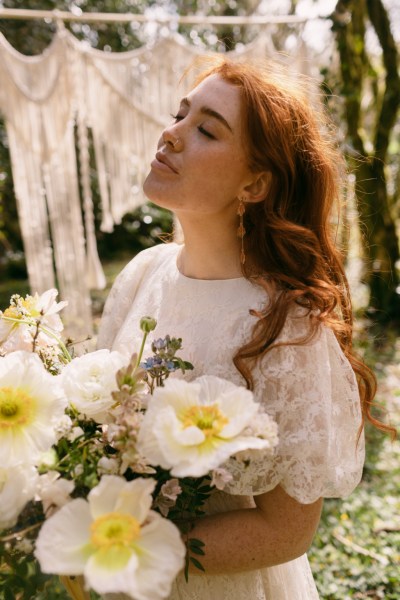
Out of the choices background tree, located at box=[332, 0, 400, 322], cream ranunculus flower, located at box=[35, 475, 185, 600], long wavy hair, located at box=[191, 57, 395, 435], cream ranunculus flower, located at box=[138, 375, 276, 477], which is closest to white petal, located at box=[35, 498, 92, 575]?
cream ranunculus flower, located at box=[35, 475, 185, 600]

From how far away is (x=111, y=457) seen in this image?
754mm

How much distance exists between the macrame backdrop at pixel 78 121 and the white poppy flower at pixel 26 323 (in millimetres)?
2551

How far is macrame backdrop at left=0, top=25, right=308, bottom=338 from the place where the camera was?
3.18 m

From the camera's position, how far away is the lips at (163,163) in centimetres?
118

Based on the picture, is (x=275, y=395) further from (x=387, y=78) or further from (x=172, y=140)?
(x=387, y=78)

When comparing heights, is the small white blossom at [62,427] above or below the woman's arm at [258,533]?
above

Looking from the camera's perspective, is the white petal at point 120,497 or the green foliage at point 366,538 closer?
the white petal at point 120,497

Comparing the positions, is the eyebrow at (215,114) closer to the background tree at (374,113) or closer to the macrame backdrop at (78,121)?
the macrame backdrop at (78,121)

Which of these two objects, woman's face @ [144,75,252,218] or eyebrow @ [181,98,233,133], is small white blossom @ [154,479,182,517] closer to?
woman's face @ [144,75,252,218]

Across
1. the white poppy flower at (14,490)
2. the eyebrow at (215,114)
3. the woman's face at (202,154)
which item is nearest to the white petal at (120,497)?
the white poppy flower at (14,490)

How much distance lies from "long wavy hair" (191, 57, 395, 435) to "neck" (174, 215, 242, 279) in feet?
0.11

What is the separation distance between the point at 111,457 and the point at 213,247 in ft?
2.09

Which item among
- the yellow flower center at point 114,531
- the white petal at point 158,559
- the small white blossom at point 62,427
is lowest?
the white petal at point 158,559

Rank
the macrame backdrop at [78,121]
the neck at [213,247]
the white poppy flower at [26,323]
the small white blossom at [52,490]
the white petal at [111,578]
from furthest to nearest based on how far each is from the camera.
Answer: the macrame backdrop at [78,121] → the neck at [213,247] → the white poppy flower at [26,323] → the small white blossom at [52,490] → the white petal at [111,578]
